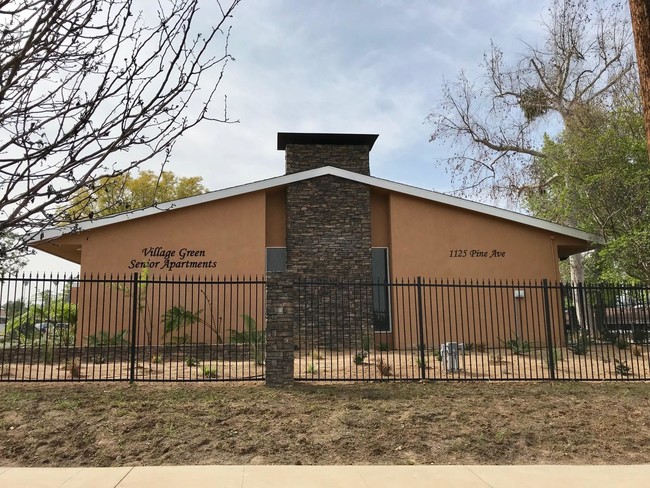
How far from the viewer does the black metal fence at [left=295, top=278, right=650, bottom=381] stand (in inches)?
422

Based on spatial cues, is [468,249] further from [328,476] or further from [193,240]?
[328,476]

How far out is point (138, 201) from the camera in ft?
108

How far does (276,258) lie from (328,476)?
10.7 meters

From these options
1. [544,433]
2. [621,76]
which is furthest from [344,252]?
[621,76]

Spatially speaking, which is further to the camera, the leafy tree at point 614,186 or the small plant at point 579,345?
the leafy tree at point 614,186

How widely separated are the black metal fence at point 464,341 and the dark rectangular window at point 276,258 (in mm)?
1201

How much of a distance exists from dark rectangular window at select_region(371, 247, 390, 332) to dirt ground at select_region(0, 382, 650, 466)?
6.76m

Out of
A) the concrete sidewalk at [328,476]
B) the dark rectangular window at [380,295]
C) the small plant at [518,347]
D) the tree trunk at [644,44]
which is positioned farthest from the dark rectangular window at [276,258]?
the tree trunk at [644,44]

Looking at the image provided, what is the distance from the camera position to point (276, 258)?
16.6 metres

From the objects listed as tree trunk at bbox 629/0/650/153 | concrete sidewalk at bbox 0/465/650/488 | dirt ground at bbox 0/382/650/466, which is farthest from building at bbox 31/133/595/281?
tree trunk at bbox 629/0/650/153

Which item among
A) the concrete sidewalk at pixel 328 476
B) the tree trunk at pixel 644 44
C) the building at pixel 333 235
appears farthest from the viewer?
the building at pixel 333 235

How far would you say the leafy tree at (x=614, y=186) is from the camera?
15953 millimetres

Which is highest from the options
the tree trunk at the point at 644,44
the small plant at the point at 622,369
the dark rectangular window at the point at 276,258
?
the tree trunk at the point at 644,44

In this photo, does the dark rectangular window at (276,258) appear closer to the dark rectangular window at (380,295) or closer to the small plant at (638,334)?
the dark rectangular window at (380,295)
